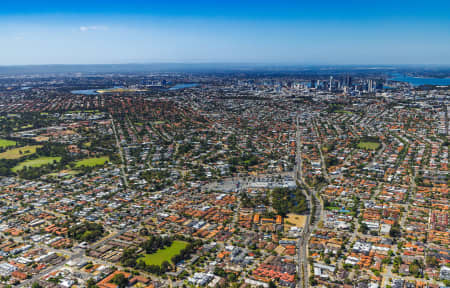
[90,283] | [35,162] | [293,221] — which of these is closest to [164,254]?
[90,283]

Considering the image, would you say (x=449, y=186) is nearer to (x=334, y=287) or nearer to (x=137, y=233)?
(x=334, y=287)

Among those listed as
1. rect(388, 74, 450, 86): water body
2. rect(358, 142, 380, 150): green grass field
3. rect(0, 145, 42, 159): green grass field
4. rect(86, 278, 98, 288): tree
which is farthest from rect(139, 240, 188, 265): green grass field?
rect(388, 74, 450, 86): water body

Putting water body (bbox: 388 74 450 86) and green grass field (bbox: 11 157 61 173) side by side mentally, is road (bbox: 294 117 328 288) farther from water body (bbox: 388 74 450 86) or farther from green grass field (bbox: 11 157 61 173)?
water body (bbox: 388 74 450 86)

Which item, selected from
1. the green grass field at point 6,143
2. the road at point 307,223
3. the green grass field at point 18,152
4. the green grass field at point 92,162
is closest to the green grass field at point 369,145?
the road at point 307,223

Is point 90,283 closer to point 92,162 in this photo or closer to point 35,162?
point 92,162

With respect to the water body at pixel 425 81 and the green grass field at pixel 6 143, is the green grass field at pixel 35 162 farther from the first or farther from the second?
the water body at pixel 425 81

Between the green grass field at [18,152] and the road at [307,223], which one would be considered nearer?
the road at [307,223]
